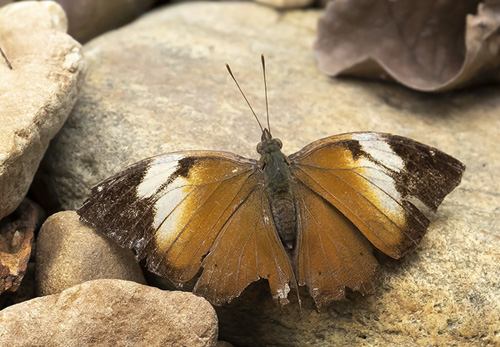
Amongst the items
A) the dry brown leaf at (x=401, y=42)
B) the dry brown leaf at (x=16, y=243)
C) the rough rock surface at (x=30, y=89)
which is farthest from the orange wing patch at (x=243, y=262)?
the dry brown leaf at (x=401, y=42)

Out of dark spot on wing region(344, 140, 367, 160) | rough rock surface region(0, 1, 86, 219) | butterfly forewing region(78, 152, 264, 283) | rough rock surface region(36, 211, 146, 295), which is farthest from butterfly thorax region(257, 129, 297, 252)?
rough rock surface region(0, 1, 86, 219)

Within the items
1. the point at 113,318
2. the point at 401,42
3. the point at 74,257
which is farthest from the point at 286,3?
the point at 113,318

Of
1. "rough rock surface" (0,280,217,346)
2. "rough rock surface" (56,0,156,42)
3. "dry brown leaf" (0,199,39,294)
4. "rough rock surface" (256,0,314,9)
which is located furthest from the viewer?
"rough rock surface" (256,0,314,9)

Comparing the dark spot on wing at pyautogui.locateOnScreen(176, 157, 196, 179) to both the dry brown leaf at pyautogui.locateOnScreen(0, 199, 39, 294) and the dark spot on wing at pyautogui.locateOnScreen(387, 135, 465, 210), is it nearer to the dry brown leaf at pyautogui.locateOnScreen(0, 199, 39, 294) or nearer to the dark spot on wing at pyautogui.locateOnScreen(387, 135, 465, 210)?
the dry brown leaf at pyautogui.locateOnScreen(0, 199, 39, 294)

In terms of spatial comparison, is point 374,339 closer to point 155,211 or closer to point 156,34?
point 155,211

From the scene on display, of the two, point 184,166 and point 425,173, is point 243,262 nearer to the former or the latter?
point 184,166

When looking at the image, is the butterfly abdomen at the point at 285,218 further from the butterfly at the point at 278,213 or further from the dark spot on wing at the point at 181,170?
the dark spot on wing at the point at 181,170
